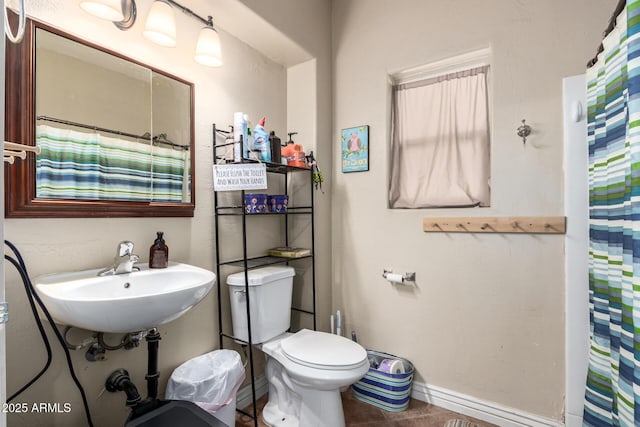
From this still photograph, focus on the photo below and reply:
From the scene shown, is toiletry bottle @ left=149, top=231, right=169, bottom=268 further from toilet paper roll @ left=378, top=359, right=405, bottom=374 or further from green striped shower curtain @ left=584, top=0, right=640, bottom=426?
green striped shower curtain @ left=584, top=0, right=640, bottom=426

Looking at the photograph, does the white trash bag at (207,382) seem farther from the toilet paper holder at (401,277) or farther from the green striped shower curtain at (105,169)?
the toilet paper holder at (401,277)

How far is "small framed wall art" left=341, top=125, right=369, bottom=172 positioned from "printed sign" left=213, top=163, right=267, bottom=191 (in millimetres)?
790

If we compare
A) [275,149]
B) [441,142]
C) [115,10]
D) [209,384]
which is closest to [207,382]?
[209,384]

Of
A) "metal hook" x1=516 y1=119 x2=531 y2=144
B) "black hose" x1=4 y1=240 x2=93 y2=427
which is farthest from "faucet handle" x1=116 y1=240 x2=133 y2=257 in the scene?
"metal hook" x1=516 y1=119 x2=531 y2=144

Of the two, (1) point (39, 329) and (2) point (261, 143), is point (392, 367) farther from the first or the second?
(1) point (39, 329)

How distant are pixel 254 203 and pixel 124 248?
0.68 meters

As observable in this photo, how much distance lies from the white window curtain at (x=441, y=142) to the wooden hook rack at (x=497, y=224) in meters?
0.14

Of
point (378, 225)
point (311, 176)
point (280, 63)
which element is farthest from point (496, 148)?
point (280, 63)

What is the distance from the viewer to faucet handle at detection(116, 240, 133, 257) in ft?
4.06

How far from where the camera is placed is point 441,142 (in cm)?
194

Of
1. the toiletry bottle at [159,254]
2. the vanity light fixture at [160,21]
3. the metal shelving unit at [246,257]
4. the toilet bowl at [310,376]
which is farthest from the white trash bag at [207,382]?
the vanity light fixture at [160,21]

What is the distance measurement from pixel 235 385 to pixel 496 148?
70.8 inches

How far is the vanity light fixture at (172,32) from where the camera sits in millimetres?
1347

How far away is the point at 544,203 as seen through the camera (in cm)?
157
